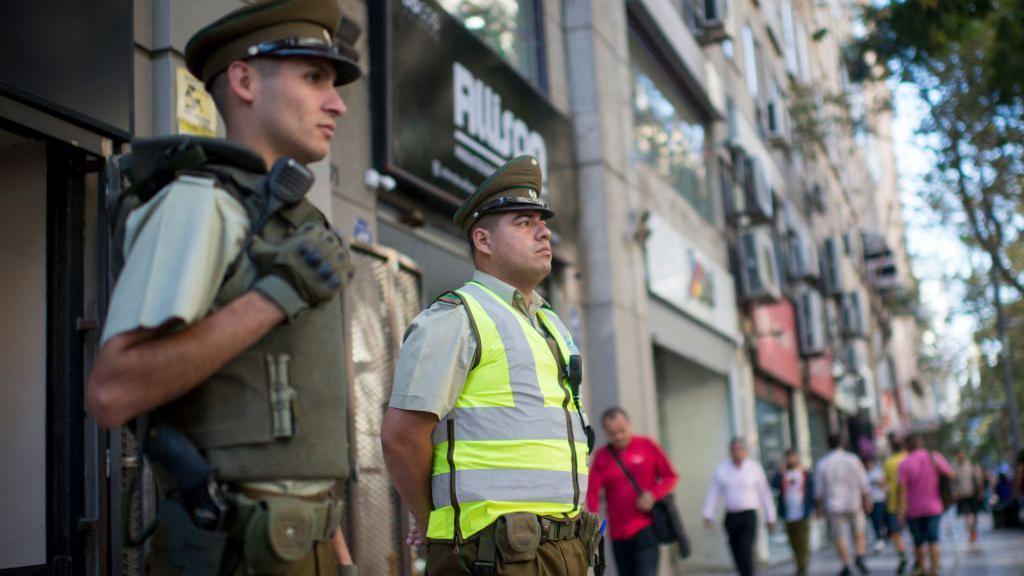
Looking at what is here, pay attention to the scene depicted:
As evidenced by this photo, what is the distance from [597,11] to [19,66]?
331 inches

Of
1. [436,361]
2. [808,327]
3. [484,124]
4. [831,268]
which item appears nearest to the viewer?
[436,361]

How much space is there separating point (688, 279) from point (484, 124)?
20.8 ft

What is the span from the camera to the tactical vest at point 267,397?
6.75ft

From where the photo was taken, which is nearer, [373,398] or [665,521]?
[373,398]

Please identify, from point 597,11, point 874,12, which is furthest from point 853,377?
point 597,11

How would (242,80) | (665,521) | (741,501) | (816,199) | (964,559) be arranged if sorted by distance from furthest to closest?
(816,199) → (964,559) → (741,501) → (665,521) → (242,80)

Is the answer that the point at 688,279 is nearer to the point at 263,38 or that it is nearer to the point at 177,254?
the point at 263,38

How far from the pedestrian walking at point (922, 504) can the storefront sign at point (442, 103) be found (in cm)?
657

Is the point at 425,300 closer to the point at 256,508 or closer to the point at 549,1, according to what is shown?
the point at 549,1

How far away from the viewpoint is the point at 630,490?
8.36m

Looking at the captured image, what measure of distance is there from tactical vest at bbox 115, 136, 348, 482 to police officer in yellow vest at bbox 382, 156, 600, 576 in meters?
1.09

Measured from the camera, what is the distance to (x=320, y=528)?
214cm

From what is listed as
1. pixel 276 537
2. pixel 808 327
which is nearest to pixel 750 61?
pixel 808 327

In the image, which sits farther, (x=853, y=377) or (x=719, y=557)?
(x=853, y=377)
